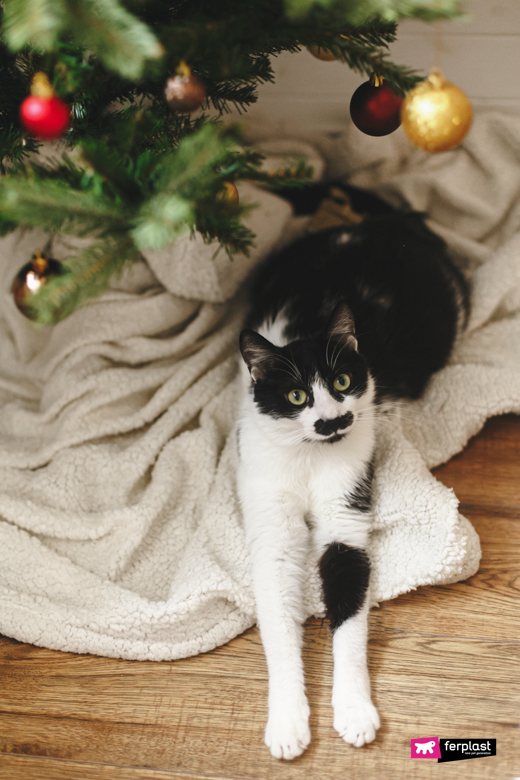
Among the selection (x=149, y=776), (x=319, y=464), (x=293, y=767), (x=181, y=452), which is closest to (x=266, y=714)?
(x=293, y=767)

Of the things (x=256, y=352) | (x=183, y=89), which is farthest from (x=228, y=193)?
(x=256, y=352)

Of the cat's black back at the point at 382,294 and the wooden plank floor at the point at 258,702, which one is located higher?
the cat's black back at the point at 382,294

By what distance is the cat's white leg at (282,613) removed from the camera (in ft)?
3.09

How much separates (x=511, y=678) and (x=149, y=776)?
617mm

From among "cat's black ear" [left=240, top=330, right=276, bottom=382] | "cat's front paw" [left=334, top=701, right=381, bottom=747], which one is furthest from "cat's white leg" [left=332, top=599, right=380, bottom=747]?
"cat's black ear" [left=240, top=330, right=276, bottom=382]

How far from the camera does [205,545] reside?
3.95 feet

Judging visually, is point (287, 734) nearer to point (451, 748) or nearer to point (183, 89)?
point (451, 748)

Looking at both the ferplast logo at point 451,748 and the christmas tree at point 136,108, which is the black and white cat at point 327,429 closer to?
the ferplast logo at point 451,748

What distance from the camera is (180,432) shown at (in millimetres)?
1453

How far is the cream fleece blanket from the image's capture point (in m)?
1.11

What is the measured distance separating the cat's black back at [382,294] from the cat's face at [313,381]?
0.15 m

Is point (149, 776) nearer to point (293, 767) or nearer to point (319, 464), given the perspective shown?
point (293, 767)

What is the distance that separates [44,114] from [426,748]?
105cm

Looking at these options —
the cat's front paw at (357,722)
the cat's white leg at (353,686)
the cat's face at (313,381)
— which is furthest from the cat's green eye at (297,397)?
the cat's front paw at (357,722)
